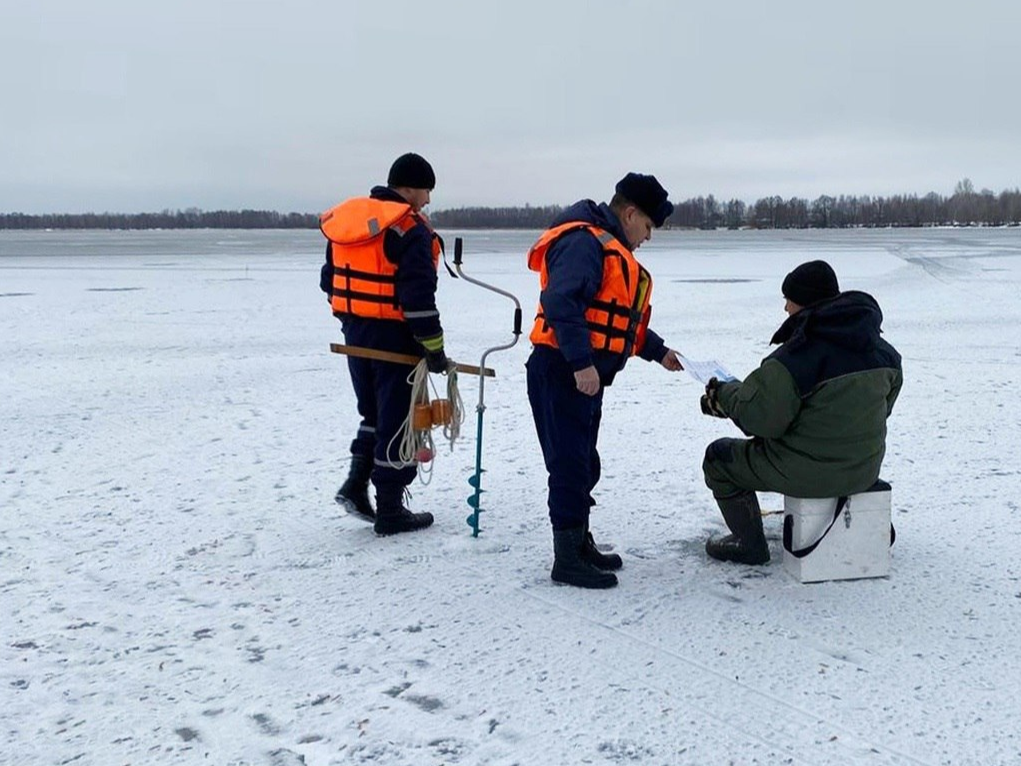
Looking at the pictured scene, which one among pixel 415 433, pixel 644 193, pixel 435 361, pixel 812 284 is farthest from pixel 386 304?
pixel 812 284

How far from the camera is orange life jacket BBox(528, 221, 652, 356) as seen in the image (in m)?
4.12

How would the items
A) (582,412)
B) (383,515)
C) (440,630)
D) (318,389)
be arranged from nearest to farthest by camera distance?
(440,630) < (582,412) < (383,515) < (318,389)

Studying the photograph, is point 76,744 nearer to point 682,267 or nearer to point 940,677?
point 940,677

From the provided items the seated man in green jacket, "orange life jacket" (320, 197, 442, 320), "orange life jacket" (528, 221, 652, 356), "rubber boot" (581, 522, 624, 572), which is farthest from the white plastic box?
"orange life jacket" (320, 197, 442, 320)

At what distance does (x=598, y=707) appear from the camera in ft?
10.7

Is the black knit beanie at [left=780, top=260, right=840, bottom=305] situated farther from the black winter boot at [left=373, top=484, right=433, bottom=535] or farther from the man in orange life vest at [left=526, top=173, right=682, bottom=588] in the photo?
the black winter boot at [left=373, top=484, right=433, bottom=535]

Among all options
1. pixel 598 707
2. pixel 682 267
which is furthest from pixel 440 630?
pixel 682 267

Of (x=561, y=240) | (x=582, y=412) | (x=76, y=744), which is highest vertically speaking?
(x=561, y=240)

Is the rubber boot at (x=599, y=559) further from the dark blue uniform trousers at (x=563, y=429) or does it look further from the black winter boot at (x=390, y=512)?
the black winter boot at (x=390, y=512)

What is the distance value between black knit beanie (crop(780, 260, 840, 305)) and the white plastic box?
91cm

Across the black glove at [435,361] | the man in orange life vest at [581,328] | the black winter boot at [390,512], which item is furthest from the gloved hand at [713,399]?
the black winter boot at [390,512]

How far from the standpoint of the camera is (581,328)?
4.00 metres

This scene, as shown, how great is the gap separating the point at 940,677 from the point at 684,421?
13.9 ft

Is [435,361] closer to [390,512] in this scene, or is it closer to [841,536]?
[390,512]
